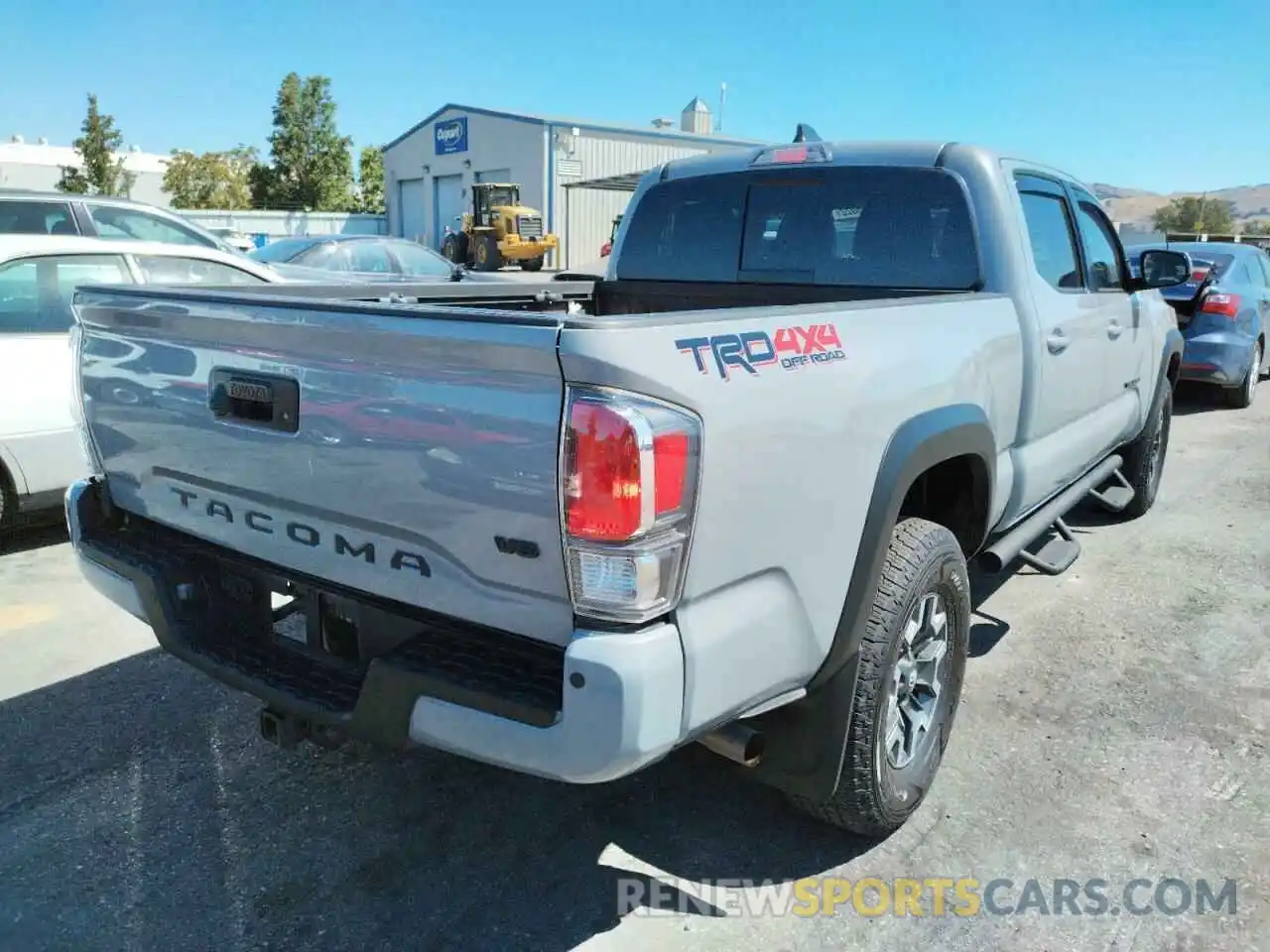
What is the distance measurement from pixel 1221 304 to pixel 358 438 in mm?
10105

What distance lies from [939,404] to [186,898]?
2.49m

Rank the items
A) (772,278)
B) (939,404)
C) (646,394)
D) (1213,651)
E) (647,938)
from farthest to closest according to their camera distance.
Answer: (1213,651), (772,278), (939,404), (647,938), (646,394)

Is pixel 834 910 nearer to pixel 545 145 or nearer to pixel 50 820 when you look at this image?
pixel 50 820

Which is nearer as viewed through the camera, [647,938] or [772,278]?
[647,938]

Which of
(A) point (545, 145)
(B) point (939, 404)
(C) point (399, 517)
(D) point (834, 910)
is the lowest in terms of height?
(D) point (834, 910)

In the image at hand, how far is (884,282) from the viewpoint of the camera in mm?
3717

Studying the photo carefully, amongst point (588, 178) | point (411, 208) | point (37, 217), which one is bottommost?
point (37, 217)

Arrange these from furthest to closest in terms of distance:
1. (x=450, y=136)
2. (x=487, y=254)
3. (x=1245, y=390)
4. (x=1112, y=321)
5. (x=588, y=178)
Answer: (x=450, y=136) < (x=588, y=178) < (x=487, y=254) < (x=1245, y=390) < (x=1112, y=321)

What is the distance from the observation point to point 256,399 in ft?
7.82

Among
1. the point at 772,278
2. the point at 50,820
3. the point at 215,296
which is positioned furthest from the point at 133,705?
the point at 772,278

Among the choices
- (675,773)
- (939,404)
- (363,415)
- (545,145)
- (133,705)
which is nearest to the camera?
(363,415)

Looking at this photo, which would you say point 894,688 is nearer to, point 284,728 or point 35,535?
point 284,728

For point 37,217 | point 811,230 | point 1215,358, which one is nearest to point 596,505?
point 811,230

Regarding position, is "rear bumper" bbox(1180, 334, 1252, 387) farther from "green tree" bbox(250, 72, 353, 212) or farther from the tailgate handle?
"green tree" bbox(250, 72, 353, 212)
